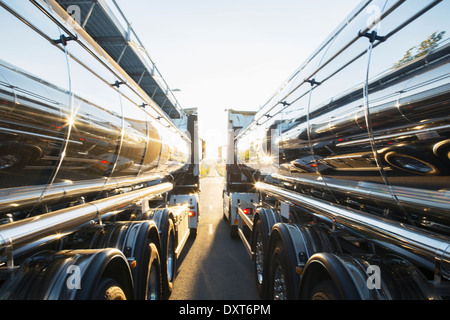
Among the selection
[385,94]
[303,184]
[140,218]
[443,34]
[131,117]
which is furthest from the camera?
[140,218]

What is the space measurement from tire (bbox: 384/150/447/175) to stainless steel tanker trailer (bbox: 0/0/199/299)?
2.08 m

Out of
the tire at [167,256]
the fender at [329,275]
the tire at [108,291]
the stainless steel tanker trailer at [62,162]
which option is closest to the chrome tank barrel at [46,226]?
the stainless steel tanker trailer at [62,162]

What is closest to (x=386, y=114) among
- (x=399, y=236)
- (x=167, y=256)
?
(x=399, y=236)

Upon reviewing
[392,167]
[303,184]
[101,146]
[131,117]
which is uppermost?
[131,117]

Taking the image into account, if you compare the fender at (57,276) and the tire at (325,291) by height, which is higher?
the fender at (57,276)

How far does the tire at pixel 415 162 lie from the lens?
146 cm

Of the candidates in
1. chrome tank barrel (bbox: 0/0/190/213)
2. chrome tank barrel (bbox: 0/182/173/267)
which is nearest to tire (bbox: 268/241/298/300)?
chrome tank barrel (bbox: 0/182/173/267)

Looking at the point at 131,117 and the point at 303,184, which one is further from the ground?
the point at 131,117

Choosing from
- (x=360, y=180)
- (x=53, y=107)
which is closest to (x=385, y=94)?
(x=360, y=180)

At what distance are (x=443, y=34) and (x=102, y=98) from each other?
97.7 inches

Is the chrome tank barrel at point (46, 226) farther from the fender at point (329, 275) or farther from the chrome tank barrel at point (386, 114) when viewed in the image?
the chrome tank barrel at point (386, 114)

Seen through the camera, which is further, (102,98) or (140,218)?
(140,218)

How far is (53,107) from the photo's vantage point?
1758 millimetres

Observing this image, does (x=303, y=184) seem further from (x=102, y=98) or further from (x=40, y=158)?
(x=40, y=158)
